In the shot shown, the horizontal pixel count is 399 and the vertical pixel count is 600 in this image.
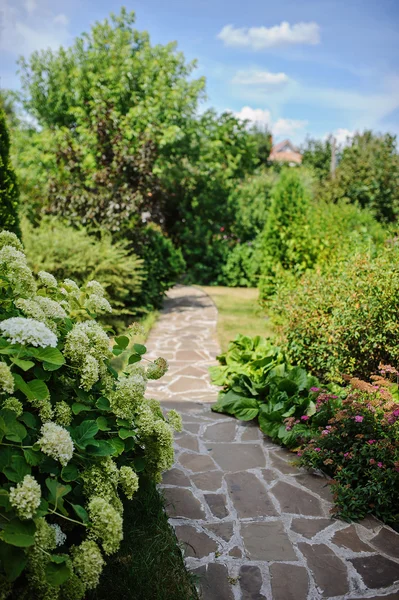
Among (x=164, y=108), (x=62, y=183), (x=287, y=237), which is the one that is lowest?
(x=287, y=237)

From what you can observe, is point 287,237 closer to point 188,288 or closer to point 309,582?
point 188,288

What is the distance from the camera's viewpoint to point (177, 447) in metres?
4.02

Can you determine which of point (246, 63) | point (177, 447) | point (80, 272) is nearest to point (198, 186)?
point (246, 63)

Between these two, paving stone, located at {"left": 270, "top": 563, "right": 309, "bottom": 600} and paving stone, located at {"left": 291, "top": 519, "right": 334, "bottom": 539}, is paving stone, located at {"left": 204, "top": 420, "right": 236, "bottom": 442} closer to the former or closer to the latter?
paving stone, located at {"left": 291, "top": 519, "right": 334, "bottom": 539}

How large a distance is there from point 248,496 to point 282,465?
51 centimetres

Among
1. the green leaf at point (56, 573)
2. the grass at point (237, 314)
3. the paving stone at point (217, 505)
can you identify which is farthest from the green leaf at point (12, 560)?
the grass at point (237, 314)

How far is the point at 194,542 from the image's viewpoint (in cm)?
282

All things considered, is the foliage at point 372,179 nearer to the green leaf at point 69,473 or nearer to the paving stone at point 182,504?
the paving stone at point 182,504

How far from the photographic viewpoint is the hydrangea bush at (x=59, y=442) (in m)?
1.63

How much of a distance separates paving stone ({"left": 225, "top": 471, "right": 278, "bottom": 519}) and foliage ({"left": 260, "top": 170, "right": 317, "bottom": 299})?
18.6 feet

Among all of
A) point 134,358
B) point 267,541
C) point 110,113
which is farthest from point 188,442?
point 110,113

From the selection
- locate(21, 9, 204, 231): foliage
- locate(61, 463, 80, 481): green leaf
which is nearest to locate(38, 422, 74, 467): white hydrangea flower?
locate(61, 463, 80, 481): green leaf

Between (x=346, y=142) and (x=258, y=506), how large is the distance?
19467mm

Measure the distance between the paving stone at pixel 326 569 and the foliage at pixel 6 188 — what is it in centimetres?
493
